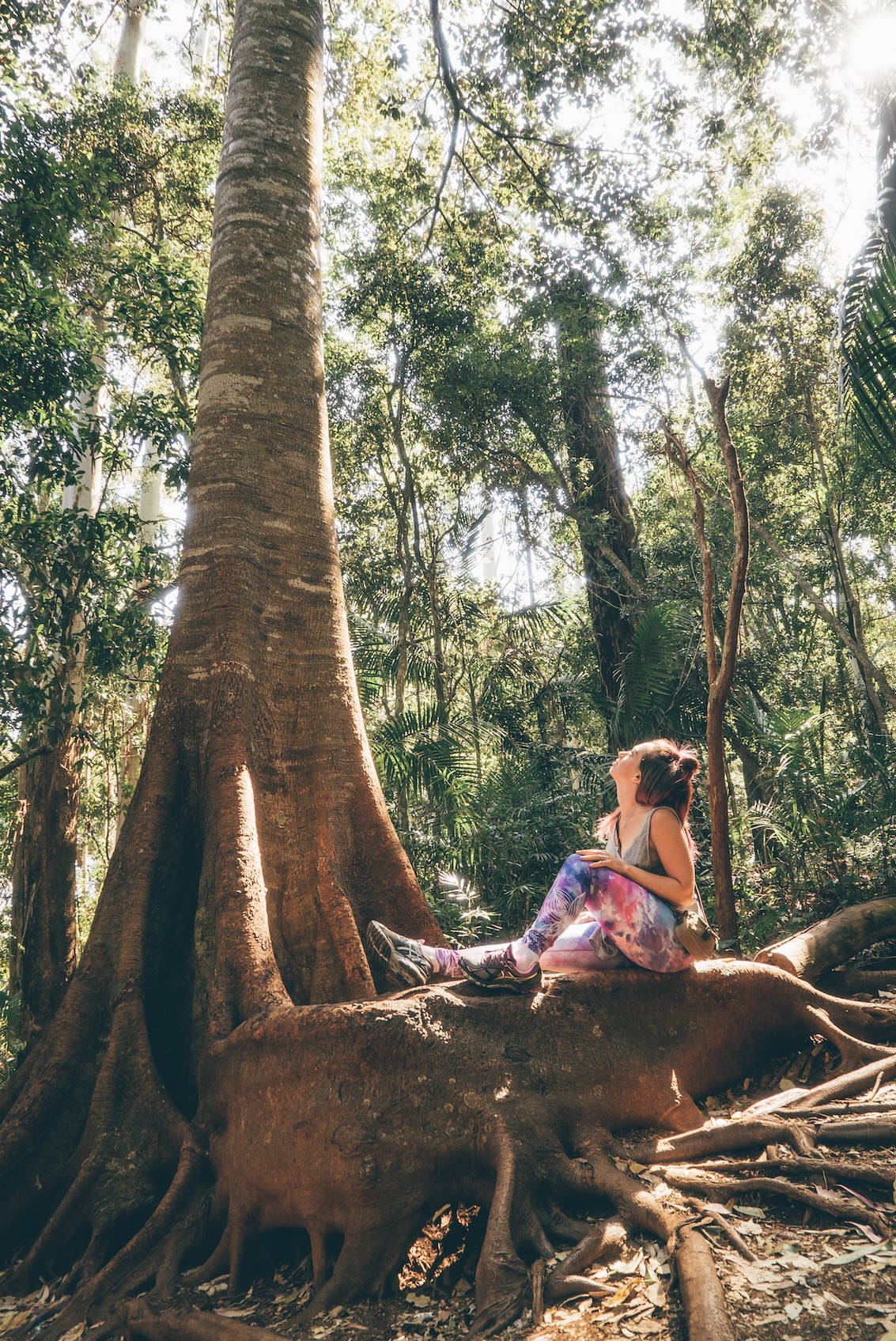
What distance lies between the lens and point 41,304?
4.70 meters

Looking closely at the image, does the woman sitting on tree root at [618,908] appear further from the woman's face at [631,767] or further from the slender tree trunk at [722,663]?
the slender tree trunk at [722,663]

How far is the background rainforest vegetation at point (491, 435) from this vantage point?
18.9ft

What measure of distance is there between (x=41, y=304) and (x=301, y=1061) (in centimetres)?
464

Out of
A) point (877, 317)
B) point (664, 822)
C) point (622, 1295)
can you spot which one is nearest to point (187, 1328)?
point (622, 1295)

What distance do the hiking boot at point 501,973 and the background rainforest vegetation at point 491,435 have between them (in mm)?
3257

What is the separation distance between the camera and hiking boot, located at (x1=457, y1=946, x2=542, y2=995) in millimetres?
2672

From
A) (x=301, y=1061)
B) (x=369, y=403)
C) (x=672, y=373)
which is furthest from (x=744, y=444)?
(x=301, y=1061)

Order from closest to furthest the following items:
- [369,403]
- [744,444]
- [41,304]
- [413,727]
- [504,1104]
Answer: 1. [504,1104]
2. [41,304]
3. [413,727]
4. [369,403]
5. [744,444]

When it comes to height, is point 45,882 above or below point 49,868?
below

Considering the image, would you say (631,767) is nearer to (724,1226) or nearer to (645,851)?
(645,851)

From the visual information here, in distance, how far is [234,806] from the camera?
10.4ft

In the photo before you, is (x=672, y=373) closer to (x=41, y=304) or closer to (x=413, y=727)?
(x=413, y=727)

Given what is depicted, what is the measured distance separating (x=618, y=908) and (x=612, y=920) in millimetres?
50

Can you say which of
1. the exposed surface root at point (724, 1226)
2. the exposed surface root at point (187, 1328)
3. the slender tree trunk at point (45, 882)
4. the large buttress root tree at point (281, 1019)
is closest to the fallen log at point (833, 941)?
the large buttress root tree at point (281, 1019)
